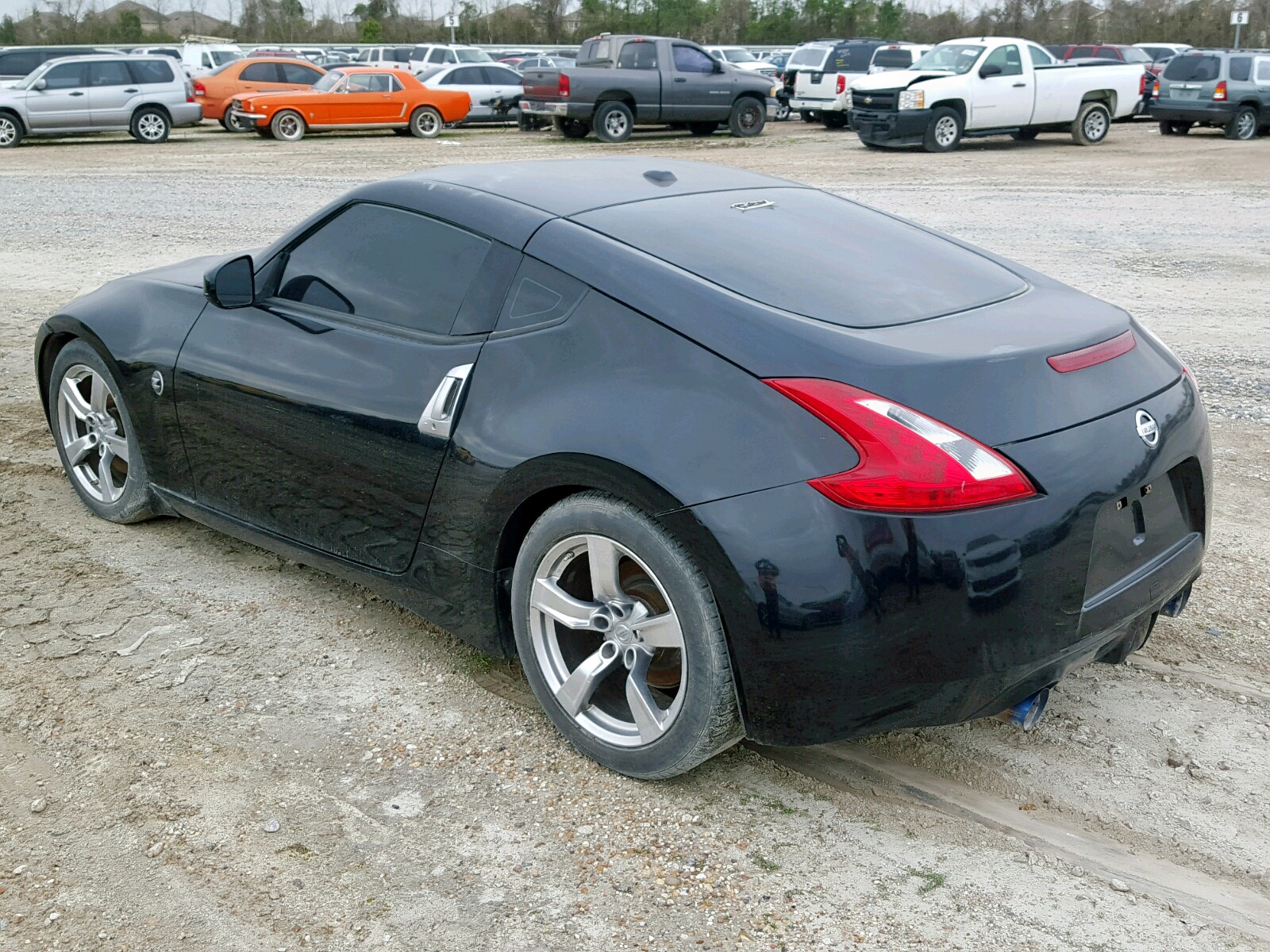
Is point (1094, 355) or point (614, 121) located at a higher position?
point (1094, 355)

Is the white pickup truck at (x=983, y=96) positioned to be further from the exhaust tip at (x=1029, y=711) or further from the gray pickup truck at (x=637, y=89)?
the exhaust tip at (x=1029, y=711)

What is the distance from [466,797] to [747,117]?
2333 cm

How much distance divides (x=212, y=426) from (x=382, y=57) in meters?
39.5

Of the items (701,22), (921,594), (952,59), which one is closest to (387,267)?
(921,594)

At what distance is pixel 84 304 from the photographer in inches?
186

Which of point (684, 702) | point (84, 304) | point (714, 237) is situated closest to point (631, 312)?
point (714, 237)

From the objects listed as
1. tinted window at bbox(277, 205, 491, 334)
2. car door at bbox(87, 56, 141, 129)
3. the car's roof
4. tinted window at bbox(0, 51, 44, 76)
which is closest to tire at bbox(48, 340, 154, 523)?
tinted window at bbox(277, 205, 491, 334)

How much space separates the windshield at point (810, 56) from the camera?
27.8 metres

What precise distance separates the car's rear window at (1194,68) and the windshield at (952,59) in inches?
197

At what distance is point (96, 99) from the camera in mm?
24125

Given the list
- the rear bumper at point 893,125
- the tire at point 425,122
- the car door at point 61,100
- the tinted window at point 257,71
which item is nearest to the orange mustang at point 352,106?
the tire at point 425,122

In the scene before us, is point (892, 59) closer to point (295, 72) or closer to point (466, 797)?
point (295, 72)

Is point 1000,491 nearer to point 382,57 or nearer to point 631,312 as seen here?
point 631,312

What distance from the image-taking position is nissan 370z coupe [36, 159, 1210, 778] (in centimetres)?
270
